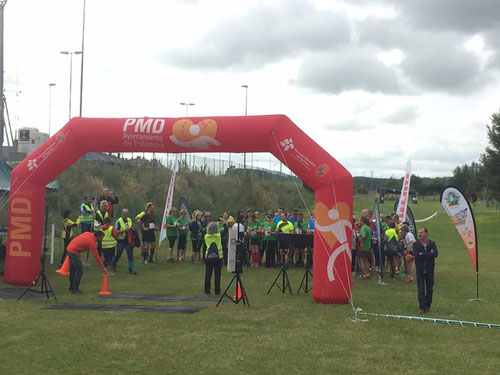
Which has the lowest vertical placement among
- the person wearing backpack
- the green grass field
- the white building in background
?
the green grass field

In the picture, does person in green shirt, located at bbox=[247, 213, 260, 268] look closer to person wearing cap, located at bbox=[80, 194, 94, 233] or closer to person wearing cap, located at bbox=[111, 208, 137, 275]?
person wearing cap, located at bbox=[111, 208, 137, 275]

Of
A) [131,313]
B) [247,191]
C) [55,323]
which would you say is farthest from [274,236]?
[247,191]

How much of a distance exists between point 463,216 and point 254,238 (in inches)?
257

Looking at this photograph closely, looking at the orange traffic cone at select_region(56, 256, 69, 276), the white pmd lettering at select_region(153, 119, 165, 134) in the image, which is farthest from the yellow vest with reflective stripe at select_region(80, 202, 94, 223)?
the white pmd lettering at select_region(153, 119, 165, 134)

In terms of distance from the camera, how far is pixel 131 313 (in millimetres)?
9406

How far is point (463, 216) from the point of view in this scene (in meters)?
11.8

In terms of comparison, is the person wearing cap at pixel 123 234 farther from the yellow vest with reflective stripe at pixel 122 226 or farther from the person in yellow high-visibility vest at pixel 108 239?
the person in yellow high-visibility vest at pixel 108 239

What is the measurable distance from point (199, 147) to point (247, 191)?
29.1 metres

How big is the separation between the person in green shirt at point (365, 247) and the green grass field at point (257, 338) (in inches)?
75.5

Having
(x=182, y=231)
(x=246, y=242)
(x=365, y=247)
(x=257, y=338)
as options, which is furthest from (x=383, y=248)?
(x=257, y=338)

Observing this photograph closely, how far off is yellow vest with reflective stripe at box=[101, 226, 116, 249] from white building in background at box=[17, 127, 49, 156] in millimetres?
34282

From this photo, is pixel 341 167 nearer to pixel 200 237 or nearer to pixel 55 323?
pixel 55 323

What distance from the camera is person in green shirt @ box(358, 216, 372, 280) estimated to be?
13812mm

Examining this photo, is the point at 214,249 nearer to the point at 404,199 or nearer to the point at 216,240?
the point at 216,240
